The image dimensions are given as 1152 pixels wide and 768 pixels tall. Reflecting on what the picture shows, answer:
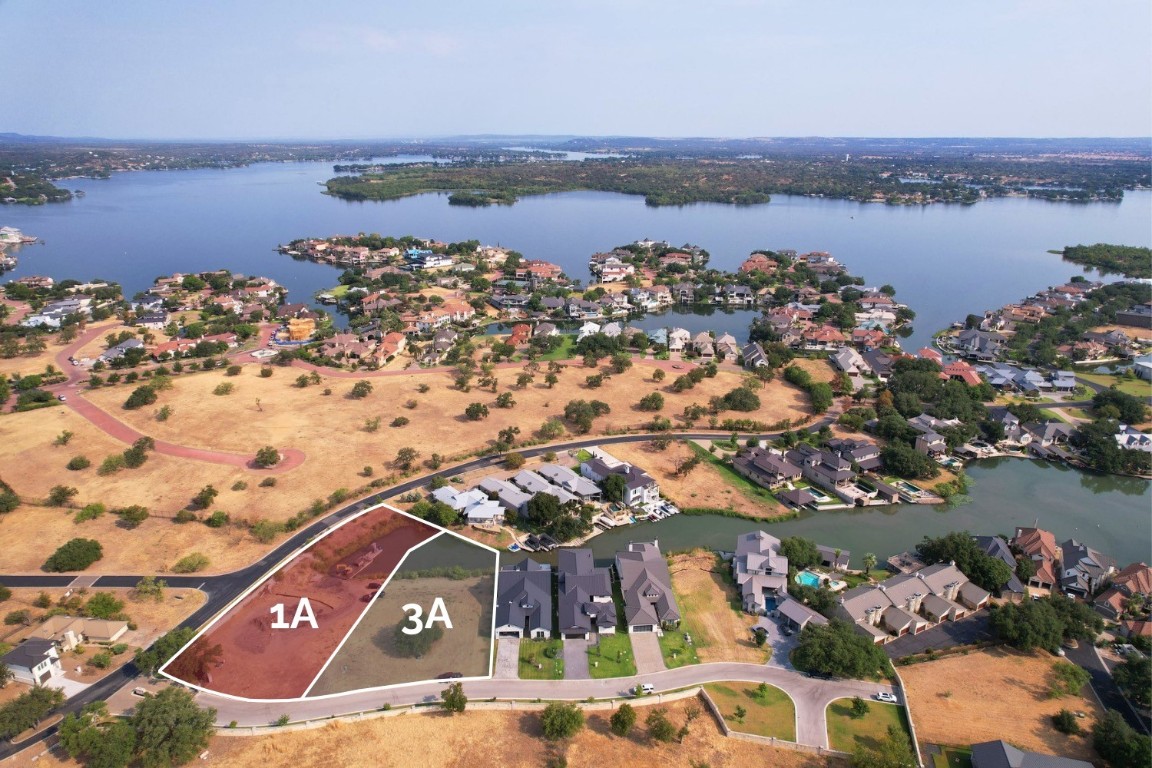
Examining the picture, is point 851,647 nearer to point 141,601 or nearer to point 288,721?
point 288,721

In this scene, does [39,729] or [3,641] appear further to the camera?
[3,641]

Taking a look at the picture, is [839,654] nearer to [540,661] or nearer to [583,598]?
[583,598]


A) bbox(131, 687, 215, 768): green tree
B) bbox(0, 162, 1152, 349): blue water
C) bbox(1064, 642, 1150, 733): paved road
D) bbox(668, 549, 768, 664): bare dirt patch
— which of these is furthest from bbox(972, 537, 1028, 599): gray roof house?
bbox(0, 162, 1152, 349): blue water

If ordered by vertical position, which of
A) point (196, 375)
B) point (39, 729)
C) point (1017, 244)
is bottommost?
point (39, 729)

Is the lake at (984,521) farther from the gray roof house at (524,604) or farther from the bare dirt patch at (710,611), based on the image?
the gray roof house at (524,604)

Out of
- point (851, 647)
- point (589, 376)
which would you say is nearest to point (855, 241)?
point (589, 376)

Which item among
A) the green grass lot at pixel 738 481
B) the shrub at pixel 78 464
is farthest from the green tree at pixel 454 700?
the shrub at pixel 78 464
